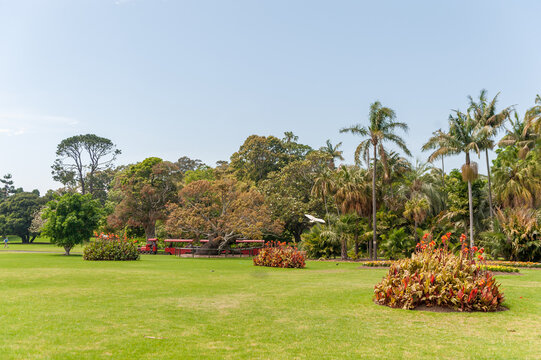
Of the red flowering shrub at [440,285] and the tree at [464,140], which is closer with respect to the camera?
the red flowering shrub at [440,285]

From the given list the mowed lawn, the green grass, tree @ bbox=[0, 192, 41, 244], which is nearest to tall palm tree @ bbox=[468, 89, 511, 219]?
the mowed lawn

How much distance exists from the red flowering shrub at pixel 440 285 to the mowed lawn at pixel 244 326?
407mm

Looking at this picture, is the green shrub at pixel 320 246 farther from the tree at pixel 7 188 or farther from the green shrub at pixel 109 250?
the tree at pixel 7 188

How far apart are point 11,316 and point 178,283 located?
585 cm

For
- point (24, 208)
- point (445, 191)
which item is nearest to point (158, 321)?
point (445, 191)

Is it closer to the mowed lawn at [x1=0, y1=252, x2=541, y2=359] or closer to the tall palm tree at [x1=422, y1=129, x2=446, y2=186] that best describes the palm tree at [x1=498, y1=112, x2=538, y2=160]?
the tall palm tree at [x1=422, y1=129, x2=446, y2=186]

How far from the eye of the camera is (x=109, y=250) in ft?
79.7

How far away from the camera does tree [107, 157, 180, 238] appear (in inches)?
1670

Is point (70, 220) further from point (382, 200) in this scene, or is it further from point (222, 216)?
point (382, 200)

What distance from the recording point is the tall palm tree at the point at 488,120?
30.1 metres

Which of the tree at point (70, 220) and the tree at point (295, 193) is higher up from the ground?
the tree at point (295, 193)

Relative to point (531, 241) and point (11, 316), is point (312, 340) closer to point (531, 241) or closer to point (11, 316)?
point (11, 316)

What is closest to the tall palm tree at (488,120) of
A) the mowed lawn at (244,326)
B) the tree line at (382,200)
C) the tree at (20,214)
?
the tree line at (382,200)

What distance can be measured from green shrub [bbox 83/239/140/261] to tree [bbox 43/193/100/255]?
5.71 m
